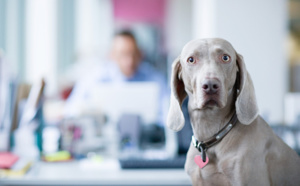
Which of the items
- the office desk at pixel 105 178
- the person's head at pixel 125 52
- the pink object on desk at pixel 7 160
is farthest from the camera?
the person's head at pixel 125 52

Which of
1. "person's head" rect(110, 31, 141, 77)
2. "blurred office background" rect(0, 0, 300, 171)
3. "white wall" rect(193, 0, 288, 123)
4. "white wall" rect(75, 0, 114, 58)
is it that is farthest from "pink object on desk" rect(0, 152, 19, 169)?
"white wall" rect(75, 0, 114, 58)

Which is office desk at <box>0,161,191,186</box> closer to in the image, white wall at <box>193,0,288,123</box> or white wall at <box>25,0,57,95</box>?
white wall at <box>193,0,288,123</box>

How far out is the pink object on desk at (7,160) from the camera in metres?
1.45

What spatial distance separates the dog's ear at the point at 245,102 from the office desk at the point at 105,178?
2.04ft

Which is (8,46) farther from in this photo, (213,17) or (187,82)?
(187,82)

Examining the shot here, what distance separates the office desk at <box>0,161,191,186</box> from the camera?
134 centimetres

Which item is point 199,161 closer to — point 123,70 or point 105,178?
point 105,178

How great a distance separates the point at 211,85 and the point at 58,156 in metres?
1.23

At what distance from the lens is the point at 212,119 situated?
0.83 m

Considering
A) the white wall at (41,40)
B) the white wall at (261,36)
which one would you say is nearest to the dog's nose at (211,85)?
the white wall at (261,36)

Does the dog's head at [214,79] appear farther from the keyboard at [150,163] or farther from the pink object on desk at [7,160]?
the pink object on desk at [7,160]

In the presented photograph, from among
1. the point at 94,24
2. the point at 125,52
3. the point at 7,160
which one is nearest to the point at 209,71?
the point at 7,160

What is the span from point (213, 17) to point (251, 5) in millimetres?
346

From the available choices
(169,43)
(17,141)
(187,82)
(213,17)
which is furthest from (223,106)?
(169,43)
